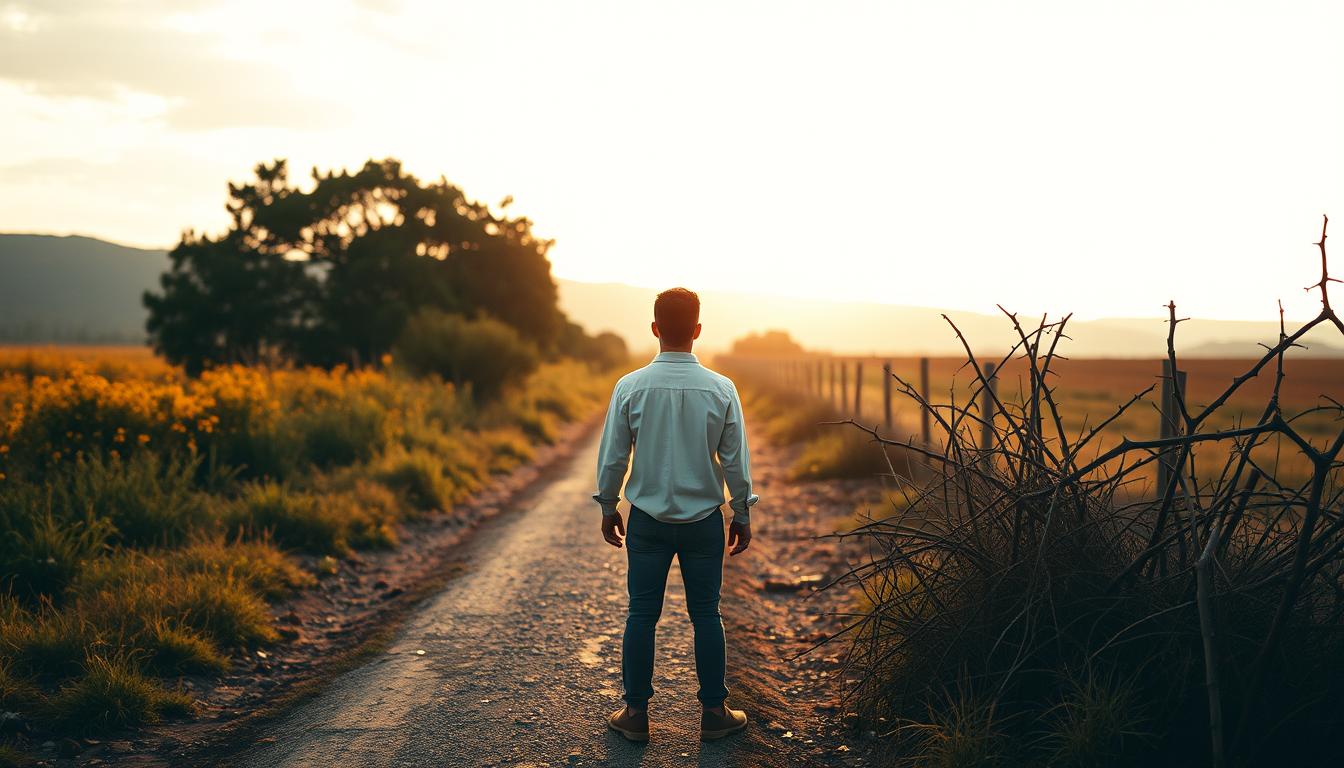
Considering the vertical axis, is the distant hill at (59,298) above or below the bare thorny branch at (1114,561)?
above

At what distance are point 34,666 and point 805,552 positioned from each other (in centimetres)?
627

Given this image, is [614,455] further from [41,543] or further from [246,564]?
[41,543]

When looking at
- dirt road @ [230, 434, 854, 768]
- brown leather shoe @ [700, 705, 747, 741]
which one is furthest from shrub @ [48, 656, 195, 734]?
brown leather shoe @ [700, 705, 747, 741]

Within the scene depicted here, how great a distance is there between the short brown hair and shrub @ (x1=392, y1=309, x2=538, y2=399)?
1735 cm

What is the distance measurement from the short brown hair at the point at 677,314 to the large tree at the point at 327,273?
25678 millimetres

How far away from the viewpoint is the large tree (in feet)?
95.5

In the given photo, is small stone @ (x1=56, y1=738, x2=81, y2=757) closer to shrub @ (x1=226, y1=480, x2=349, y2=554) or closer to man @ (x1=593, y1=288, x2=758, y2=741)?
man @ (x1=593, y1=288, x2=758, y2=741)

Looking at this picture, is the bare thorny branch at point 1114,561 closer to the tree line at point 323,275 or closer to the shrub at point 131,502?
the shrub at point 131,502

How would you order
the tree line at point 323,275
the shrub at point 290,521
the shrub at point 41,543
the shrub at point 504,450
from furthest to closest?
the tree line at point 323,275
the shrub at point 504,450
the shrub at point 290,521
the shrub at point 41,543

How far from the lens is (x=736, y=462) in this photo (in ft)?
13.0

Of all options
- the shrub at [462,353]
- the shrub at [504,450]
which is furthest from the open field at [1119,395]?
the shrub at [462,353]

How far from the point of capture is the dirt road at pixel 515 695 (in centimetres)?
386

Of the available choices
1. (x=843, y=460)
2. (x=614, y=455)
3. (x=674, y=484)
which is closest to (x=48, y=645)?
(x=614, y=455)

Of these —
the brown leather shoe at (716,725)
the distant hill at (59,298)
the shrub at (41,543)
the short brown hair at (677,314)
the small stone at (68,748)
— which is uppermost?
the distant hill at (59,298)
